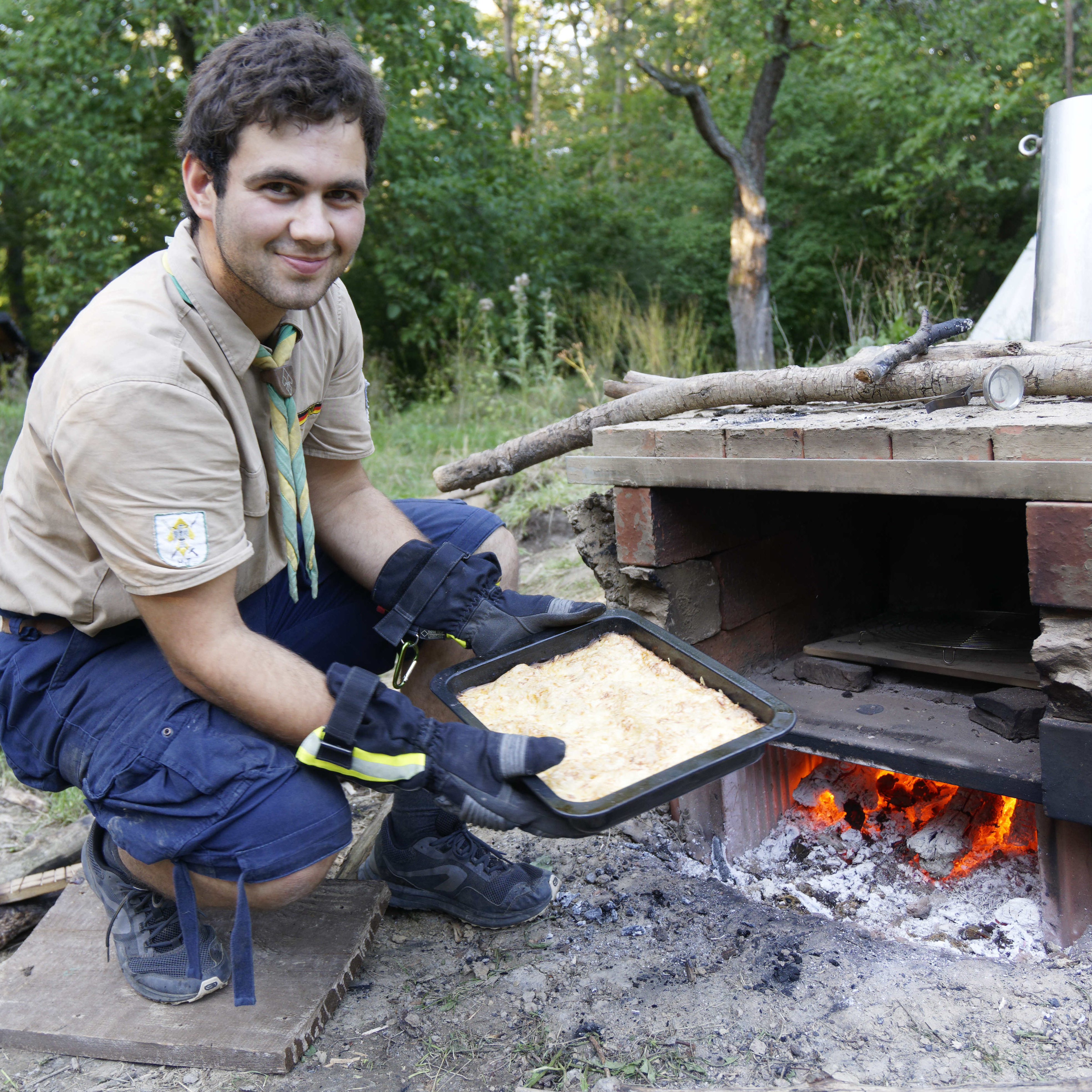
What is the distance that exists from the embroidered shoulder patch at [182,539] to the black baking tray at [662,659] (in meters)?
0.58

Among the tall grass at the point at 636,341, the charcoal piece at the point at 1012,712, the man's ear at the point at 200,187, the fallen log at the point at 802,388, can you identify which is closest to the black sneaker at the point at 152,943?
the man's ear at the point at 200,187

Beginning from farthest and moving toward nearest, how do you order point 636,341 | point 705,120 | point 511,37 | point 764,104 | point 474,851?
point 511,37 → point 764,104 → point 705,120 → point 636,341 → point 474,851

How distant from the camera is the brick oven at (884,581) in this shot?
5.89ft

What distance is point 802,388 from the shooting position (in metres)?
2.36

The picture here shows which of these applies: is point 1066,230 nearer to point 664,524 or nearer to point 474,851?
point 664,524

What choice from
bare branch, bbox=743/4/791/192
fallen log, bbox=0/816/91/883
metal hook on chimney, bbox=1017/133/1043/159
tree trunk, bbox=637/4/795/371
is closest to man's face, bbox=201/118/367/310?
fallen log, bbox=0/816/91/883

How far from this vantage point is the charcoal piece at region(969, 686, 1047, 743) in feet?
7.18

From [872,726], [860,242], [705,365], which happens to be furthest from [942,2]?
[872,726]

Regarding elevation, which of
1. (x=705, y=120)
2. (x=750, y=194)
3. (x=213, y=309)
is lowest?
(x=213, y=309)

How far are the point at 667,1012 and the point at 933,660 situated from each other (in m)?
1.13

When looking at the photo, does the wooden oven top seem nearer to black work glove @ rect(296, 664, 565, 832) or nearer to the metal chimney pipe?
black work glove @ rect(296, 664, 565, 832)

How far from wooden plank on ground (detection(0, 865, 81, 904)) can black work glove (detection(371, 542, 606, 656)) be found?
1176 millimetres

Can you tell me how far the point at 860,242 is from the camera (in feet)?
43.2

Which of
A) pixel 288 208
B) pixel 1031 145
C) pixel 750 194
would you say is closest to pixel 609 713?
pixel 288 208
